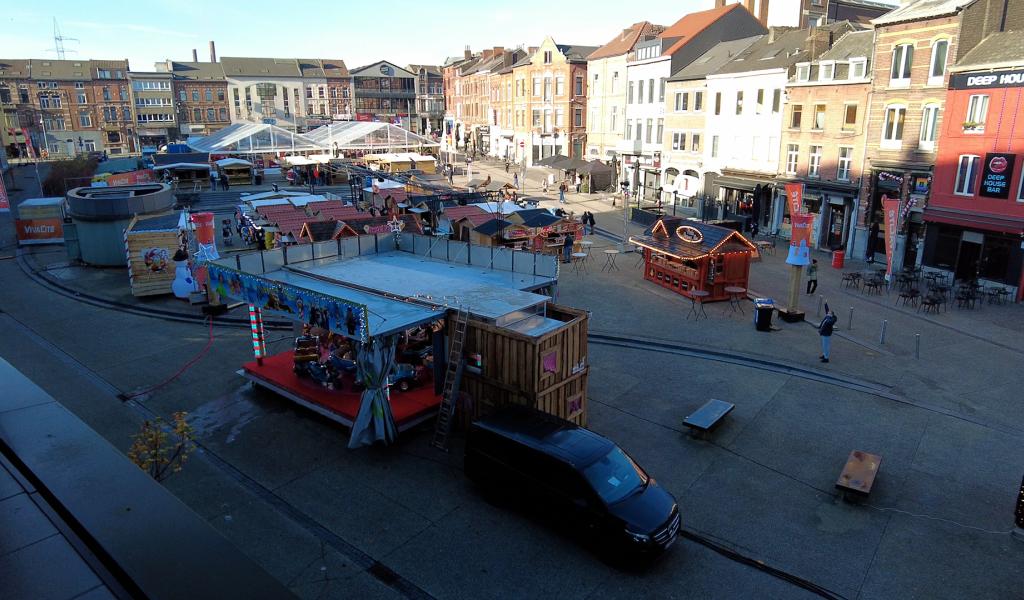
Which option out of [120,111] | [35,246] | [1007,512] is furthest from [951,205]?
[120,111]

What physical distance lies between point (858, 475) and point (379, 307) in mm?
9849

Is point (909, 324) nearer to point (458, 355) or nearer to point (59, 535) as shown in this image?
point (458, 355)

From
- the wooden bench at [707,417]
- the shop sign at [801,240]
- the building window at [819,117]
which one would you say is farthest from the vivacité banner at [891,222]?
the wooden bench at [707,417]

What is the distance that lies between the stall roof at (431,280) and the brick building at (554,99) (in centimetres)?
4778

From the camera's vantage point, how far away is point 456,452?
12.7m

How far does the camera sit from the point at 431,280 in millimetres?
16094

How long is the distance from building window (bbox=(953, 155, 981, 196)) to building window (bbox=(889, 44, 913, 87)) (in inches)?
184

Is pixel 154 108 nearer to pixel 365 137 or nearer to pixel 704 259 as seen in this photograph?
pixel 365 137

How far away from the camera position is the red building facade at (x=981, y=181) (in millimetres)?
23500

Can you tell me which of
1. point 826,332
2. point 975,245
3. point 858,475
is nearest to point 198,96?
point 975,245

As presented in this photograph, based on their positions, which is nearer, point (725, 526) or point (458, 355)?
point (725, 526)

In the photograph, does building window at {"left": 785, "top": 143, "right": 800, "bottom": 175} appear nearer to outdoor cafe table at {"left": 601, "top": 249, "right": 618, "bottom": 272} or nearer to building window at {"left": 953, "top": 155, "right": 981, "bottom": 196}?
building window at {"left": 953, "top": 155, "right": 981, "bottom": 196}

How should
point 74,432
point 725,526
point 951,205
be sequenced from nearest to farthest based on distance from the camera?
1. point 74,432
2. point 725,526
3. point 951,205

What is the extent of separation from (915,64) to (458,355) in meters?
26.1
